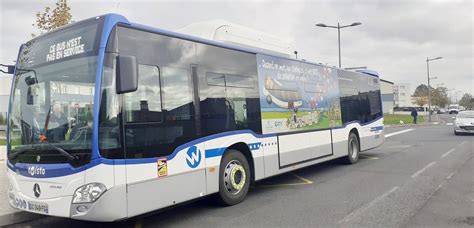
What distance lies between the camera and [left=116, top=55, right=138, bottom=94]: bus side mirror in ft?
17.3

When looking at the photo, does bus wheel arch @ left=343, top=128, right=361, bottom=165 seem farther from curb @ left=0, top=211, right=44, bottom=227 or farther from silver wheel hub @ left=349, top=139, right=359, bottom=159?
curb @ left=0, top=211, right=44, bottom=227

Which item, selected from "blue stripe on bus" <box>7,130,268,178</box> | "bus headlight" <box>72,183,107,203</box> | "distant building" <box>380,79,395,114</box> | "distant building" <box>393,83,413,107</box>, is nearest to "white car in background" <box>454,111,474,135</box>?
"blue stripe on bus" <box>7,130,268,178</box>

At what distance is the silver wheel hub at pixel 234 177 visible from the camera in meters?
7.37

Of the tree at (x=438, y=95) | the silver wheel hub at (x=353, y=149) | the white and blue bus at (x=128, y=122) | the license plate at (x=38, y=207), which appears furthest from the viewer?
the tree at (x=438, y=95)

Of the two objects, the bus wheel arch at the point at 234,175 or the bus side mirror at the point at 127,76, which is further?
the bus wheel arch at the point at 234,175

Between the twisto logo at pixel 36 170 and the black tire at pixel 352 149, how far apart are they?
345 inches

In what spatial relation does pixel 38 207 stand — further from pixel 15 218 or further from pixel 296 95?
pixel 296 95

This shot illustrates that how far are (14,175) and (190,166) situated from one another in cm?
252

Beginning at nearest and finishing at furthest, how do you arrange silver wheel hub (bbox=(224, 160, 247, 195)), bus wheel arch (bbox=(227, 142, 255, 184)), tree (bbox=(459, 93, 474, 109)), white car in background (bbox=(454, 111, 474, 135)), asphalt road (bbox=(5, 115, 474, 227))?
asphalt road (bbox=(5, 115, 474, 227))
silver wheel hub (bbox=(224, 160, 247, 195))
bus wheel arch (bbox=(227, 142, 255, 184))
white car in background (bbox=(454, 111, 474, 135))
tree (bbox=(459, 93, 474, 109))

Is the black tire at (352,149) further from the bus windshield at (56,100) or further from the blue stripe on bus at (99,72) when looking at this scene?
the bus windshield at (56,100)

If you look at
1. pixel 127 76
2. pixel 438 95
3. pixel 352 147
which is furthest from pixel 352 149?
pixel 438 95

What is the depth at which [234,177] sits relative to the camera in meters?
7.46

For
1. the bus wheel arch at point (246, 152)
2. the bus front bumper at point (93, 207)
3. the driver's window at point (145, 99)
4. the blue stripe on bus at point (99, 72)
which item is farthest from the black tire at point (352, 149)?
the blue stripe on bus at point (99, 72)

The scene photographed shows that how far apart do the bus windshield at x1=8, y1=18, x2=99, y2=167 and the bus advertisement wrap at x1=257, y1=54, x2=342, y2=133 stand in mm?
3879
